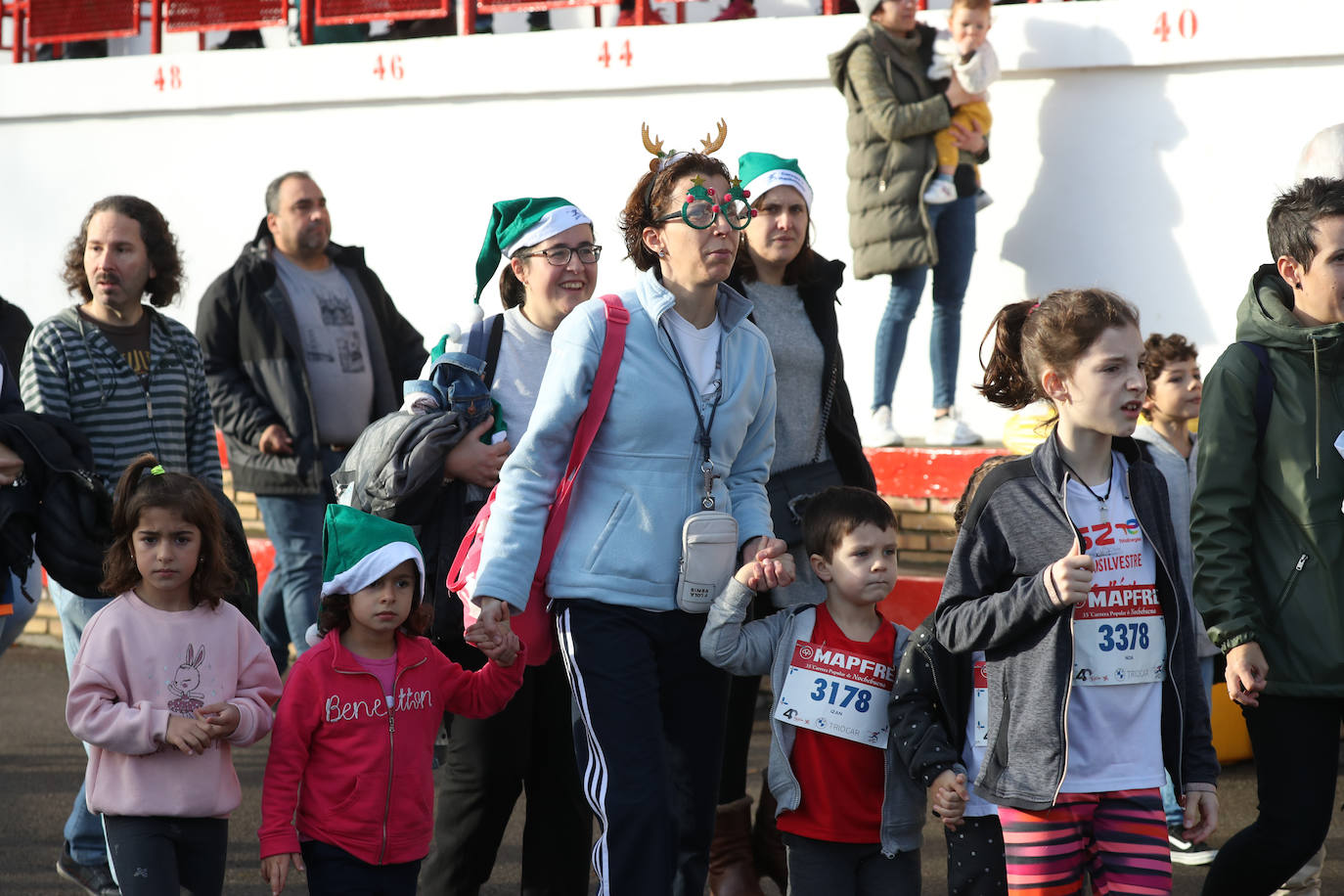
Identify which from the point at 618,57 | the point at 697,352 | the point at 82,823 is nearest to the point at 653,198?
the point at 697,352

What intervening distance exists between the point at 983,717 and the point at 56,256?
1040 centimetres

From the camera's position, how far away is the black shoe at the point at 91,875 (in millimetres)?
4848

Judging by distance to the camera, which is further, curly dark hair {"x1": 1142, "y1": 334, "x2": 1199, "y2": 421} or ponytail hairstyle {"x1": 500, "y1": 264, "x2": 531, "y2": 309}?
curly dark hair {"x1": 1142, "y1": 334, "x2": 1199, "y2": 421}

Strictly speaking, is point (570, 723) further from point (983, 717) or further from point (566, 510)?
point (983, 717)

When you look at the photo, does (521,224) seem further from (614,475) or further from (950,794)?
(950,794)

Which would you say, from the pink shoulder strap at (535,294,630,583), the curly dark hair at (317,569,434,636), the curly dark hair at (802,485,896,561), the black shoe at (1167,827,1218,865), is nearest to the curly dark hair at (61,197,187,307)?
the curly dark hair at (317,569,434,636)

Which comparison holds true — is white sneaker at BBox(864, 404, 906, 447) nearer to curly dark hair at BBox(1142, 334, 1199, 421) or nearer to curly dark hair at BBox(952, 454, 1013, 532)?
curly dark hair at BBox(1142, 334, 1199, 421)

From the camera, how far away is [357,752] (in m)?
3.87

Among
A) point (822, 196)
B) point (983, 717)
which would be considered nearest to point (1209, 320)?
point (822, 196)

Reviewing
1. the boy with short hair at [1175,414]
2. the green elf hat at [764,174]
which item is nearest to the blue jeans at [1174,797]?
the boy with short hair at [1175,414]

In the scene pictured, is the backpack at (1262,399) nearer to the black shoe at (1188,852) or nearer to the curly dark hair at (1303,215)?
the curly dark hair at (1303,215)

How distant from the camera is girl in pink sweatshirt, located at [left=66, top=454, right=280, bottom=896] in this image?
3842 millimetres

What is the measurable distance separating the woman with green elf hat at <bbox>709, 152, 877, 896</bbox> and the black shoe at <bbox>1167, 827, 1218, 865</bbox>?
1.49 meters

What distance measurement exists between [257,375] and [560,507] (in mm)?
3281
